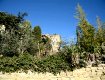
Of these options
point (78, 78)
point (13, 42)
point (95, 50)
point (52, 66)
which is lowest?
point (78, 78)

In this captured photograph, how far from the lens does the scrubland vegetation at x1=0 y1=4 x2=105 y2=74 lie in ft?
42.7

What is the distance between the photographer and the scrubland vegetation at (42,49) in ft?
42.7

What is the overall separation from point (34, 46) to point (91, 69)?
24.3 ft

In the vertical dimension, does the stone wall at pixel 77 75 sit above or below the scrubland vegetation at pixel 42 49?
below

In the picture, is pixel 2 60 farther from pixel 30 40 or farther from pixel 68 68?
pixel 30 40

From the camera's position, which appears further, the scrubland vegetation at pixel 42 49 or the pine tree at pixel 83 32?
the pine tree at pixel 83 32

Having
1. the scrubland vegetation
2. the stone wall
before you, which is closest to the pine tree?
the scrubland vegetation

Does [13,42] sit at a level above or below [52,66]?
above

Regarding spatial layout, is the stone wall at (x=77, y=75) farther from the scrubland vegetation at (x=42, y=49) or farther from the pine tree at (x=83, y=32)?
the pine tree at (x=83, y=32)

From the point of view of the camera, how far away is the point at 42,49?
21391mm

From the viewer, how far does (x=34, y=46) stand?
1894 centimetres

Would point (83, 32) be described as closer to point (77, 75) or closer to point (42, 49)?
point (77, 75)

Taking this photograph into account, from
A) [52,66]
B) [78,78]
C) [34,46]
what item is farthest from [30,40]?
[78,78]

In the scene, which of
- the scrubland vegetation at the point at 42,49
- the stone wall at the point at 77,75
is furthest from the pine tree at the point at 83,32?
the stone wall at the point at 77,75
